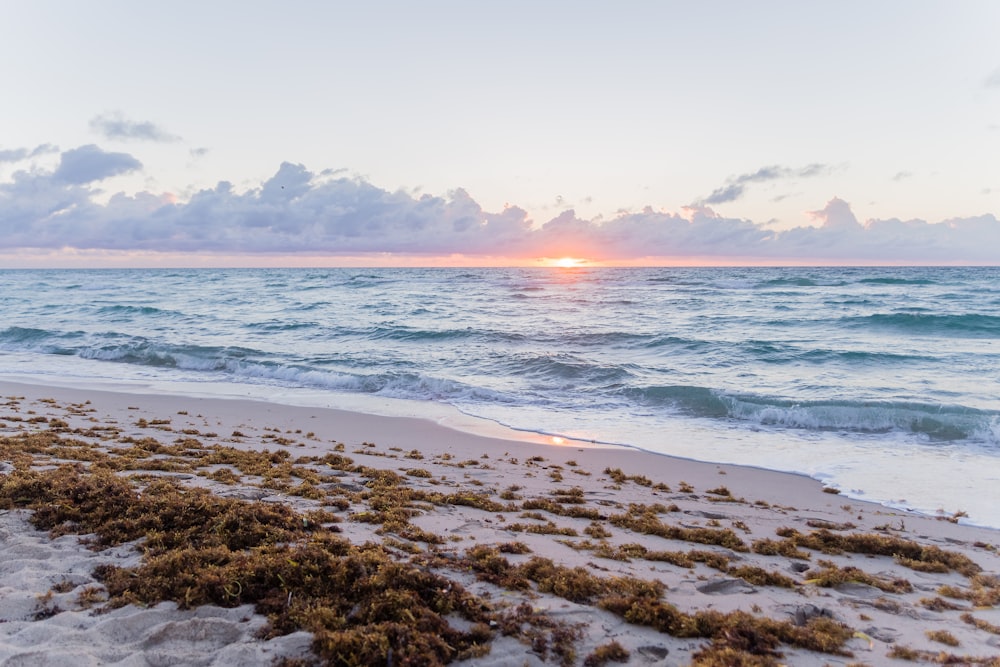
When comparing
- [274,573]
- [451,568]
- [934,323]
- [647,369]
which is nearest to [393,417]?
[451,568]

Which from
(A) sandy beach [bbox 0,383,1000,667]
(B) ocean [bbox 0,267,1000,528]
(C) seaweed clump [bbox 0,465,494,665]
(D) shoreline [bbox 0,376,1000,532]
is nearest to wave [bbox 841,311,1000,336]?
(B) ocean [bbox 0,267,1000,528]

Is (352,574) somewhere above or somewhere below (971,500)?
above

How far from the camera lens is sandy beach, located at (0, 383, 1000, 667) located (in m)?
3.02

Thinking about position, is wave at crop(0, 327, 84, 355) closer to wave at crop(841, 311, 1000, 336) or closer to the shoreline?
the shoreline

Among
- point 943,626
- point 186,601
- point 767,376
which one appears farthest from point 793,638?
point 767,376

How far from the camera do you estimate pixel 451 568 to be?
3.85 metres

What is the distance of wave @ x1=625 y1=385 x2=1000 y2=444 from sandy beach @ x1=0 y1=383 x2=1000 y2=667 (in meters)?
4.34

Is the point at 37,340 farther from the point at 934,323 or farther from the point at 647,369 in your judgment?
the point at 934,323

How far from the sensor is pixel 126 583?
11.2ft

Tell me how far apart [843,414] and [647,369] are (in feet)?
17.5

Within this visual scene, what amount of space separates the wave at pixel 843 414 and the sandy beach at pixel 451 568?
14.2 feet

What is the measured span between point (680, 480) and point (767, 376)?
27.7 feet

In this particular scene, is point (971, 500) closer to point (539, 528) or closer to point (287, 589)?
point (539, 528)

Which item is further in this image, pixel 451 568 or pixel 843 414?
pixel 843 414
